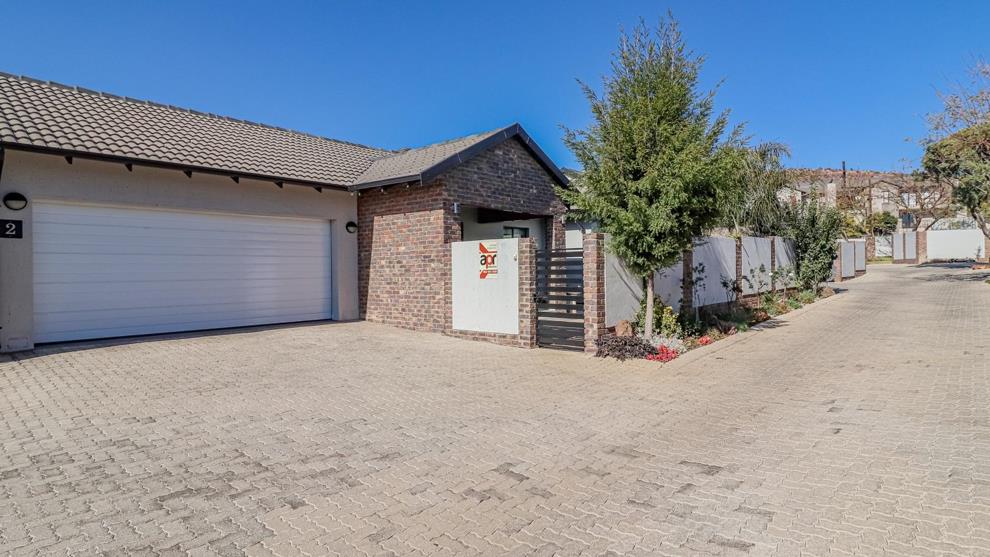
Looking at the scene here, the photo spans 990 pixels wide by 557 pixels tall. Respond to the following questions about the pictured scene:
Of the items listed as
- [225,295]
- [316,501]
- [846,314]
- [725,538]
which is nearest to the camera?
[725,538]

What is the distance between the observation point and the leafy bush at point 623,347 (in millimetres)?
8766

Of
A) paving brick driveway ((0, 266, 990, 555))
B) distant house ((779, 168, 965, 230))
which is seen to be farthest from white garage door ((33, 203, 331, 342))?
distant house ((779, 168, 965, 230))

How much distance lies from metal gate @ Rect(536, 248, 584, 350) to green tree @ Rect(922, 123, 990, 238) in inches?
740

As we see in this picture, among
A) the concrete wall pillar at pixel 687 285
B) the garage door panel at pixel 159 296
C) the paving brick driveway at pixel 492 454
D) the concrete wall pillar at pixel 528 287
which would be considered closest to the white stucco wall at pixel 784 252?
the concrete wall pillar at pixel 687 285

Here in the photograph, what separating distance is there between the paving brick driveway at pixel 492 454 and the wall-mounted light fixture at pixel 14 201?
2.49 metres

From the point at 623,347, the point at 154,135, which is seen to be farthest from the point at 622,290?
the point at 154,135

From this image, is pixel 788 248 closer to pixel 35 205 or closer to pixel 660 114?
pixel 660 114

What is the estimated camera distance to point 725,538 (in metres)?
3.26

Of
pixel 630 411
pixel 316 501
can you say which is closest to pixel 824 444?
pixel 630 411

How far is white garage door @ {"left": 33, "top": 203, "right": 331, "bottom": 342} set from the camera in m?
9.51

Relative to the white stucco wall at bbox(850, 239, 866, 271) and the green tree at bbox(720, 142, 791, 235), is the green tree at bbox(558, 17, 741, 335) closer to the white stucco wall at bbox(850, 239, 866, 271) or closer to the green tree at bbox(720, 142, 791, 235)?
the green tree at bbox(720, 142, 791, 235)

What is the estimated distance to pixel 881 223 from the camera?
141 ft

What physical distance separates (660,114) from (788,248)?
445 inches

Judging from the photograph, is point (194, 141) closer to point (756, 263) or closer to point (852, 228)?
point (756, 263)
